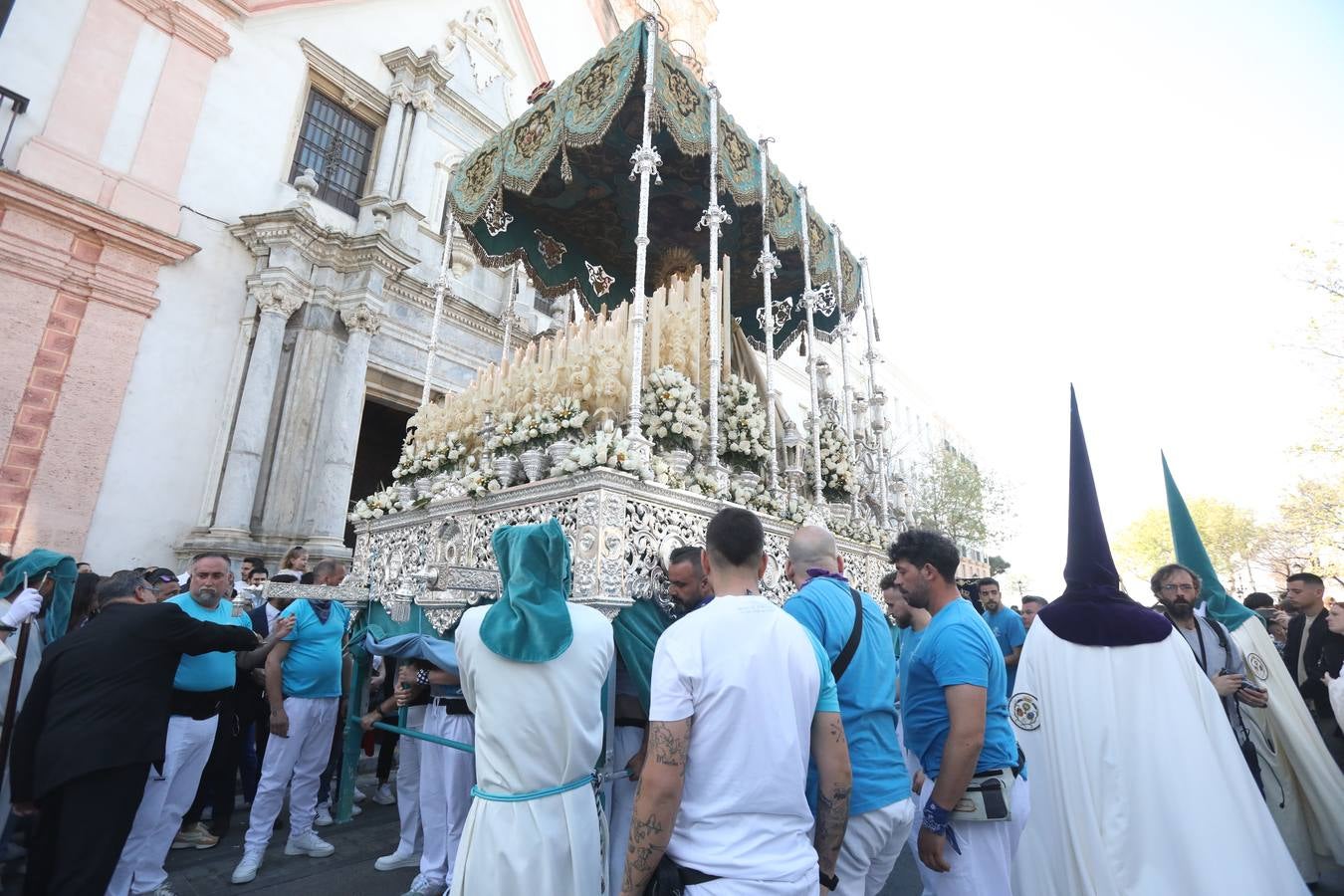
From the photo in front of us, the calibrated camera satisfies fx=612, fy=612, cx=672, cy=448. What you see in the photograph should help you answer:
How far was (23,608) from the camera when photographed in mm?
3904

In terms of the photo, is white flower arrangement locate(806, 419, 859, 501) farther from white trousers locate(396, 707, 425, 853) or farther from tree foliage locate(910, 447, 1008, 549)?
tree foliage locate(910, 447, 1008, 549)

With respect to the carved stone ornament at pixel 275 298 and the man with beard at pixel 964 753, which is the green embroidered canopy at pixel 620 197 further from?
the man with beard at pixel 964 753

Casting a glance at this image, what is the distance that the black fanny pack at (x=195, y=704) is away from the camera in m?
4.02

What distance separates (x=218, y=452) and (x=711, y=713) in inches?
398

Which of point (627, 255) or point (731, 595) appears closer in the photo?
point (731, 595)

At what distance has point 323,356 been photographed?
10.1 meters

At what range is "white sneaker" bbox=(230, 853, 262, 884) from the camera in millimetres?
3994

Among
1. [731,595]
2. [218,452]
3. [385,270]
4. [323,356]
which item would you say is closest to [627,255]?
[385,270]

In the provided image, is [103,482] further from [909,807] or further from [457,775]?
[909,807]

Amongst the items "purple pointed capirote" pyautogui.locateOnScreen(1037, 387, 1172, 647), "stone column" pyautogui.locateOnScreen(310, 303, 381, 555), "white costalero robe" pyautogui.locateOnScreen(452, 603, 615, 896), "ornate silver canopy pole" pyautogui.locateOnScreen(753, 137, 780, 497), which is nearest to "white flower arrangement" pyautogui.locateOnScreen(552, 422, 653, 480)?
"white costalero robe" pyautogui.locateOnScreen(452, 603, 615, 896)

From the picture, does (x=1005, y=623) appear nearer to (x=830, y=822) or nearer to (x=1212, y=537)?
(x=830, y=822)

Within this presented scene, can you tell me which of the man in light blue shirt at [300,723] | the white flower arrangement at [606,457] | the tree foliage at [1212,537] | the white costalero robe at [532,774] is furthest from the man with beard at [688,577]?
the tree foliage at [1212,537]

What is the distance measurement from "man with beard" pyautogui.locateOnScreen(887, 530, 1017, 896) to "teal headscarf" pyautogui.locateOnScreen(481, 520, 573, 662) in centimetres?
164

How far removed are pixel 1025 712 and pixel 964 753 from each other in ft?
2.27
